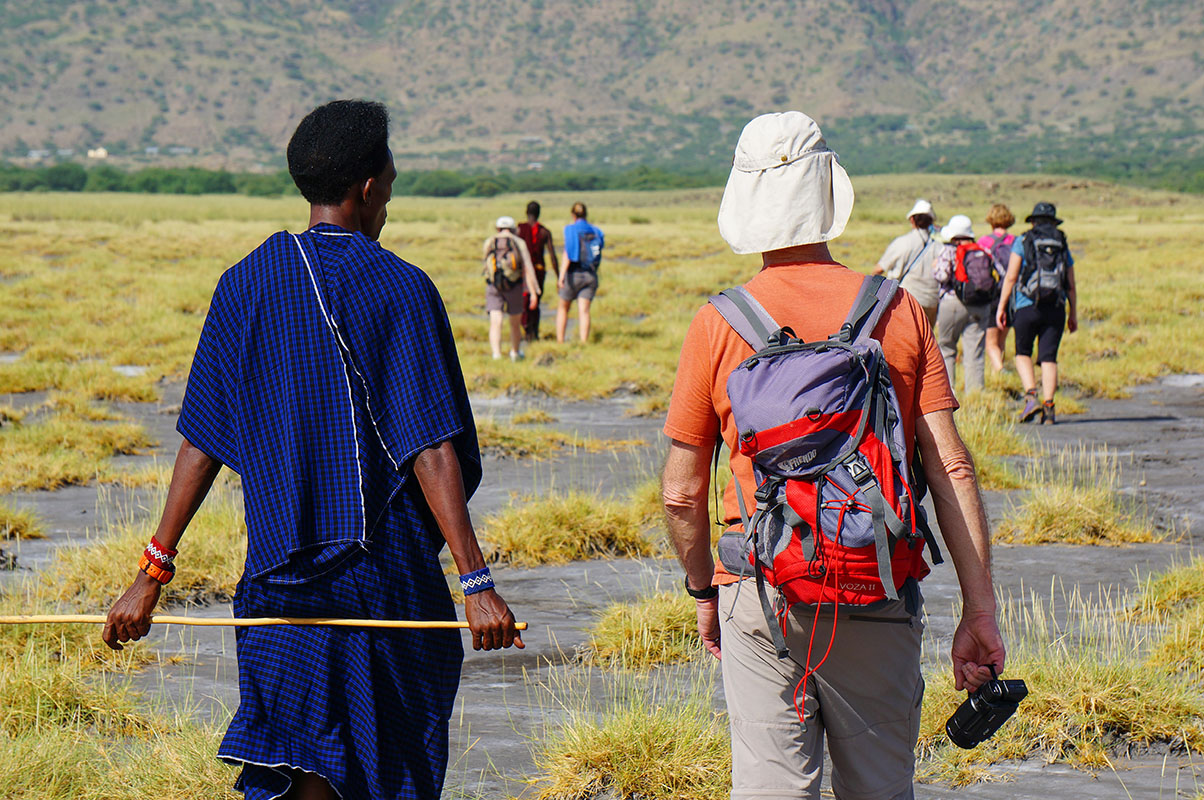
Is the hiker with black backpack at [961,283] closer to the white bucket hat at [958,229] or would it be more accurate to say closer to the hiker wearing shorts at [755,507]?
the white bucket hat at [958,229]

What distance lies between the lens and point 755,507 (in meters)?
2.94

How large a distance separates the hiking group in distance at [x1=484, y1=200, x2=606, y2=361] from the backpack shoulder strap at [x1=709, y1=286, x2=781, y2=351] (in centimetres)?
1195

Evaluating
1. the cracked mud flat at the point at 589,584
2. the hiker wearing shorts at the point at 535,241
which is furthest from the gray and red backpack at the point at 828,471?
the hiker wearing shorts at the point at 535,241

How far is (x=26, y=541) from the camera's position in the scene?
8.47 m

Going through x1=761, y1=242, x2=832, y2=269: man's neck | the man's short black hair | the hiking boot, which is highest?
the man's short black hair

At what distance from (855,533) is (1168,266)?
110ft

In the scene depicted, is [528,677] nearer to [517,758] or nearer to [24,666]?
[517,758]

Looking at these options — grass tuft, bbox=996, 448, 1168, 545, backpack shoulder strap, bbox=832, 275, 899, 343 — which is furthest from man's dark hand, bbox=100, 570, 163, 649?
grass tuft, bbox=996, 448, 1168, 545

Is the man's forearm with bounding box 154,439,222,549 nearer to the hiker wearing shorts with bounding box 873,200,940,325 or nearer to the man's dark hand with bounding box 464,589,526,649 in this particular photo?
the man's dark hand with bounding box 464,589,526,649

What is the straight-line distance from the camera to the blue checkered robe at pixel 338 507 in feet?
9.69

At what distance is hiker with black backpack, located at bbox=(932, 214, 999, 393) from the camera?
467 inches

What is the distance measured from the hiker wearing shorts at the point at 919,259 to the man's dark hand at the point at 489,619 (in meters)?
8.97

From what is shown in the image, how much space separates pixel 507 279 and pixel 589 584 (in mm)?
8189

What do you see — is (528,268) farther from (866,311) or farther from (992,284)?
(866,311)
